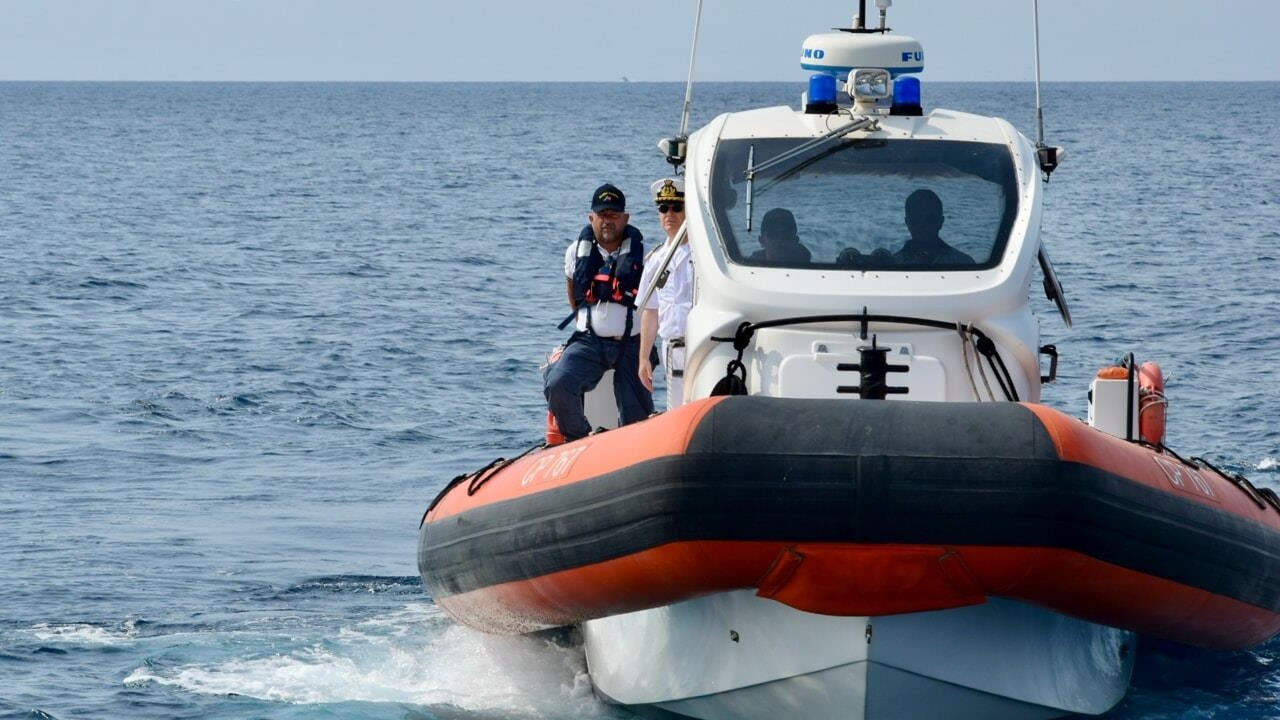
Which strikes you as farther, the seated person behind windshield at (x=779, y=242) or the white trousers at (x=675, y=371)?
the white trousers at (x=675, y=371)

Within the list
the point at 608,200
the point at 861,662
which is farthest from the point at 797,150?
the point at 861,662

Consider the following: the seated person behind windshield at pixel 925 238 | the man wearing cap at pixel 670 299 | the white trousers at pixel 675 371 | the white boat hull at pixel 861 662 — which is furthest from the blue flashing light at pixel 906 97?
the white boat hull at pixel 861 662

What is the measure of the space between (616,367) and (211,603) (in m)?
2.44

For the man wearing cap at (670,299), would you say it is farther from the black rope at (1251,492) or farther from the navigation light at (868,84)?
the black rope at (1251,492)

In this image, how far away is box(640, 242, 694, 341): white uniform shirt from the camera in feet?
25.0

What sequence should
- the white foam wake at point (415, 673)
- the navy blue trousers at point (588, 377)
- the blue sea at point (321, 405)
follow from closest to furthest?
the white foam wake at point (415, 673), the blue sea at point (321, 405), the navy blue trousers at point (588, 377)

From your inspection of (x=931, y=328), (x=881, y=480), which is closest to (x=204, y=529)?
(x=931, y=328)

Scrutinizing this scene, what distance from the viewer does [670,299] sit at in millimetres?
7668

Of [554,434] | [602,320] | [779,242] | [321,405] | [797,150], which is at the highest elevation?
[797,150]

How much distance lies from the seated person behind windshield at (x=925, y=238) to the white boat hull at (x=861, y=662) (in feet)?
4.24

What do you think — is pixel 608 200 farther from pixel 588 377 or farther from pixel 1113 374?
pixel 1113 374

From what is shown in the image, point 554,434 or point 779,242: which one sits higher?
point 779,242

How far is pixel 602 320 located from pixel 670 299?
77 centimetres

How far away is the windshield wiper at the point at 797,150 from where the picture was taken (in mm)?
7285
